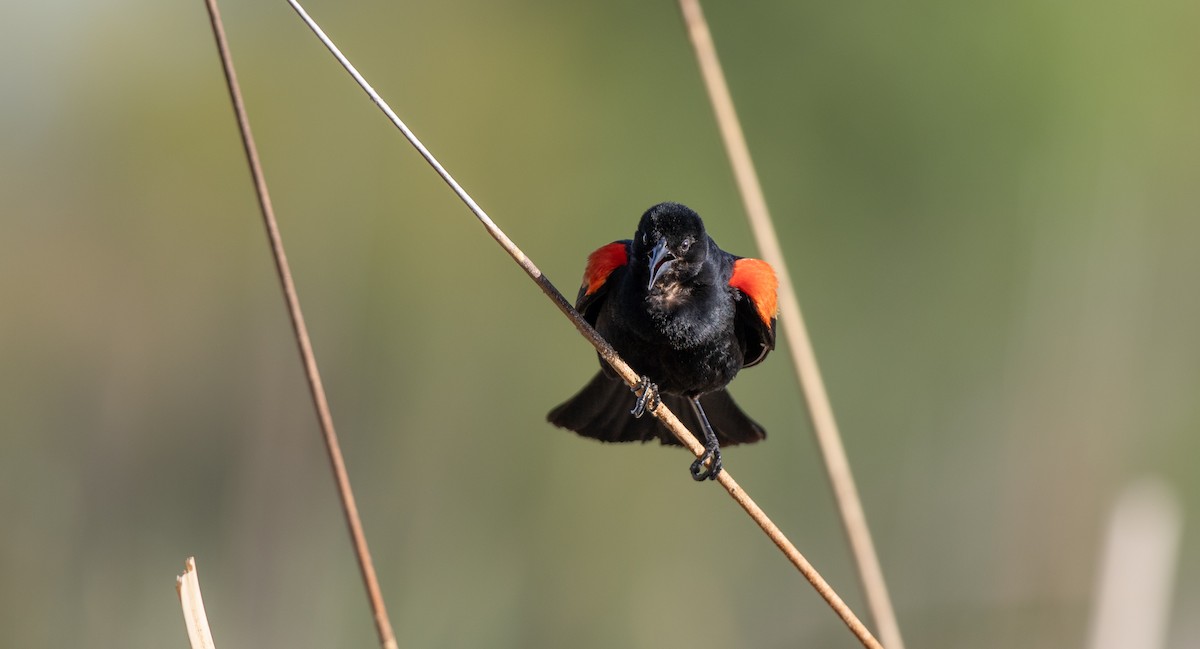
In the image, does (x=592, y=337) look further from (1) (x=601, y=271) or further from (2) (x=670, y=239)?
(1) (x=601, y=271)

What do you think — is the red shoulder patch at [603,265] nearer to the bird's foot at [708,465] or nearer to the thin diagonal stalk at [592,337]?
the bird's foot at [708,465]

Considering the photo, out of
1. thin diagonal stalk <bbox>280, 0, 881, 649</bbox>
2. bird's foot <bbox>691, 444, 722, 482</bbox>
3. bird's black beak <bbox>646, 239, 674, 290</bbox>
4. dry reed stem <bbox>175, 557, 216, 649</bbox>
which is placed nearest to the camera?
dry reed stem <bbox>175, 557, 216, 649</bbox>

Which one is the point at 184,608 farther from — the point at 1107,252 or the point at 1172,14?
the point at 1172,14

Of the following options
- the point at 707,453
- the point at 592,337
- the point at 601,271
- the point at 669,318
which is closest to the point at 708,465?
the point at 707,453

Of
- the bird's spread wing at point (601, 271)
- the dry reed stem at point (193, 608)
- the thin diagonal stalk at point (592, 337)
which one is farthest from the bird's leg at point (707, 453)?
the dry reed stem at point (193, 608)

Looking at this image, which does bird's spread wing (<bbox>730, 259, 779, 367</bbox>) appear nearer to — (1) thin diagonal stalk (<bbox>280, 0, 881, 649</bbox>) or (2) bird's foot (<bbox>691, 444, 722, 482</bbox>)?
(2) bird's foot (<bbox>691, 444, 722, 482</bbox>)

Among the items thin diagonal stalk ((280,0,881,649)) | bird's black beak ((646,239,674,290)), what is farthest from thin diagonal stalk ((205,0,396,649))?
bird's black beak ((646,239,674,290))
